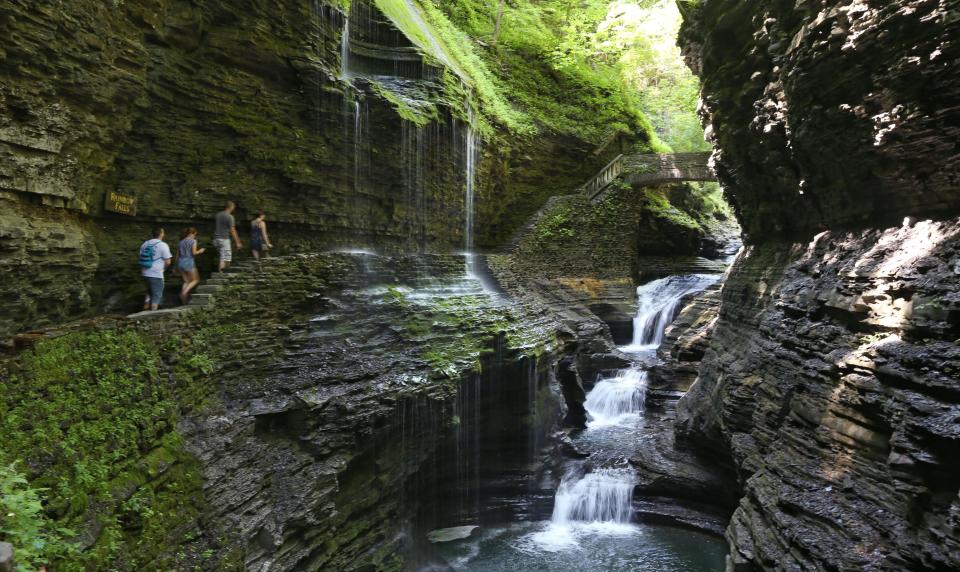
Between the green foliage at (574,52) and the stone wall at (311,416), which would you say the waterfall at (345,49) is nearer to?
the stone wall at (311,416)

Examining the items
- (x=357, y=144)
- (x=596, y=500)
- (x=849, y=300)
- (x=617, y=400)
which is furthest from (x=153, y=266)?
(x=617, y=400)

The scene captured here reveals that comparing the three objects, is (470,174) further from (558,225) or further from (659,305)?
(659,305)

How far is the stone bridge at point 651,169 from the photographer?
2267 centimetres

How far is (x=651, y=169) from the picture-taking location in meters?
23.2

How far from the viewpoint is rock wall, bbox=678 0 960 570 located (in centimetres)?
508

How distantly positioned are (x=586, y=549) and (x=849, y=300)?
6.50 meters

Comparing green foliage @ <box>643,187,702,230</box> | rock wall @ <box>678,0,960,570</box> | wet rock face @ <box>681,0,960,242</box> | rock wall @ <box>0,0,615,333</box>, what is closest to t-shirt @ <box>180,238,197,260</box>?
rock wall @ <box>0,0,615,333</box>

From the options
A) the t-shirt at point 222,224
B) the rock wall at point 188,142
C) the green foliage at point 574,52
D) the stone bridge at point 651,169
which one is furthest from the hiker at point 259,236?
the stone bridge at point 651,169

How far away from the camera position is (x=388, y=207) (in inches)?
576

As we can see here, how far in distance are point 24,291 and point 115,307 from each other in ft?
8.62

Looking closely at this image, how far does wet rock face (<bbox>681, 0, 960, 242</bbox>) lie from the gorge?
45 millimetres

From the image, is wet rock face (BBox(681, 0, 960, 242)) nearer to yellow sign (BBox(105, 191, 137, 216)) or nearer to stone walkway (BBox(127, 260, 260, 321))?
stone walkway (BBox(127, 260, 260, 321))

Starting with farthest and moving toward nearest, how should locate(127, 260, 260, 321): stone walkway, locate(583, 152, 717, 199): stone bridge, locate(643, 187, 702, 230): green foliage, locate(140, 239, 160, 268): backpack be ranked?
locate(643, 187, 702, 230): green foliage, locate(583, 152, 717, 199): stone bridge, locate(140, 239, 160, 268): backpack, locate(127, 260, 260, 321): stone walkway

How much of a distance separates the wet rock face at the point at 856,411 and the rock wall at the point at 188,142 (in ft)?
33.2
